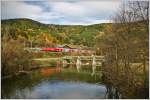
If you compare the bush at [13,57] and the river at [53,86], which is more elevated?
the bush at [13,57]

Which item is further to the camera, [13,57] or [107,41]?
[107,41]

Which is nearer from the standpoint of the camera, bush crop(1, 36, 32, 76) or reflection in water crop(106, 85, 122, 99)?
bush crop(1, 36, 32, 76)

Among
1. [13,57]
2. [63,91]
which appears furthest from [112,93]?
[13,57]

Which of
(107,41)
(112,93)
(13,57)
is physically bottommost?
(112,93)

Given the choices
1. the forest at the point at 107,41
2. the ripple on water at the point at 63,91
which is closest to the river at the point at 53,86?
the ripple on water at the point at 63,91

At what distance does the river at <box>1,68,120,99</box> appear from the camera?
402cm

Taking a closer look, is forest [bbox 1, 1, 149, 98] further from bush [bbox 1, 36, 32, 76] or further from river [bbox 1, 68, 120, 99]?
river [bbox 1, 68, 120, 99]

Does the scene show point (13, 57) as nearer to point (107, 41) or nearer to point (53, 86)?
point (53, 86)

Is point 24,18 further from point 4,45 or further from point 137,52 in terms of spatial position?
point 137,52

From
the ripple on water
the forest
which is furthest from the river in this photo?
the forest

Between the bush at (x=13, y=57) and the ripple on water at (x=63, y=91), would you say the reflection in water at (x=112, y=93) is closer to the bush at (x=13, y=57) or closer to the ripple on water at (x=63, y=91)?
the ripple on water at (x=63, y=91)

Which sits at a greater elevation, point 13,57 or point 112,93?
point 13,57

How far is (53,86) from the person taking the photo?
13.3ft

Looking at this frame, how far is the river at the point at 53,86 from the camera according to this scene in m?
4.02
